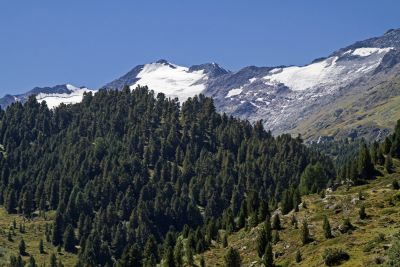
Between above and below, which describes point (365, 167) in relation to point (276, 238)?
above

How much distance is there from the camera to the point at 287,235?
12719 centimetres

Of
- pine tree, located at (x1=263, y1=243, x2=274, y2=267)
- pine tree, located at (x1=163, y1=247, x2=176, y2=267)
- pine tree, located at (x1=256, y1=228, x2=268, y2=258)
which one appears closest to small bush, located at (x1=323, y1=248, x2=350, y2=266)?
pine tree, located at (x1=263, y1=243, x2=274, y2=267)

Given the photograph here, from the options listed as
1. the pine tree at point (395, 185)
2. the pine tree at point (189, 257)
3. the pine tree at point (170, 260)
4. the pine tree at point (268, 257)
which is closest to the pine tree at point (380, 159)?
the pine tree at point (395, 185)

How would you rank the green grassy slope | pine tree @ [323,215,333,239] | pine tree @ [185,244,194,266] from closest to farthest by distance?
1. the green grassy slope
2. pine tree @ [323,215,333,239]
3. pine tree @ [185,244,194,266]

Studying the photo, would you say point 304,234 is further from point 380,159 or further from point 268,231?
point 380,159

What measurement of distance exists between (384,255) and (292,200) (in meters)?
56.9

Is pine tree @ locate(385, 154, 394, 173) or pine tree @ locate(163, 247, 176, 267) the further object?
pine tree @ locate(385, 154, 394, 173)

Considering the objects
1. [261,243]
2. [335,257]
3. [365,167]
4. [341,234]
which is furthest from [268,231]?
[365,167]

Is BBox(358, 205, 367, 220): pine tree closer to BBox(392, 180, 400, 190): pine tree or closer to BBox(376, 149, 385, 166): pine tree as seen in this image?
BBox(392, 180, 400, 190): pine tree

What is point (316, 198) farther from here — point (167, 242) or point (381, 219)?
point (167, 242)

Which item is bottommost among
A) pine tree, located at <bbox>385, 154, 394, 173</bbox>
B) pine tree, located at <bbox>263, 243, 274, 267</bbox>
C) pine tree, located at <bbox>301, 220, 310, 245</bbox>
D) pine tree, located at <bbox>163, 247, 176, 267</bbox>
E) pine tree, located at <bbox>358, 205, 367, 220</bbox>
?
pine tree, located at <bbox>163, 247, 176, 267</bbox>

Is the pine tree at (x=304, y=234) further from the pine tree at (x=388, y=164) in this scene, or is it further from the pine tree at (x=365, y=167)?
the pine tree at (x=388, y=164)

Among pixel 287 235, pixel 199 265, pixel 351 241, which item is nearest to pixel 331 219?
pixel 287 235

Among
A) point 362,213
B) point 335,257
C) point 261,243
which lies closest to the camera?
point 335,257
